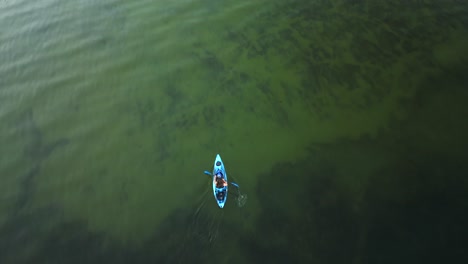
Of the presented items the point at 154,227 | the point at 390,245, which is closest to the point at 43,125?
the point at 154,227

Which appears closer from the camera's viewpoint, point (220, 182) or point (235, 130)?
point (220, 182)

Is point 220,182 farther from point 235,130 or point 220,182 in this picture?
point 235,130

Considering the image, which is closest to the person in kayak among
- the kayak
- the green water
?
the kayak

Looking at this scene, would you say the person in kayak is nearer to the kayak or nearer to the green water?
the kayak

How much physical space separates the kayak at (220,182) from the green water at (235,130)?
166mm

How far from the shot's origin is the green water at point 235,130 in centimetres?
595

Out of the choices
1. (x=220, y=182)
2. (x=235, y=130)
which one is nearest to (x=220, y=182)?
(x=220, y=182)

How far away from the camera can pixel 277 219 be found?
20.1ft

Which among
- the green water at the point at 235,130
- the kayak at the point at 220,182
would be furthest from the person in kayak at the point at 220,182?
the green water at the point at 235,130

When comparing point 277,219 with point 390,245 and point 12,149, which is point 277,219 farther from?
point 12,149

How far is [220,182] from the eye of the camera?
645 centimetres

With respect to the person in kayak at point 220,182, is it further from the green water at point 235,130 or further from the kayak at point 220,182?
the green water at point 235,130

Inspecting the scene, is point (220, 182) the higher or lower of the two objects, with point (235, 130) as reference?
lower

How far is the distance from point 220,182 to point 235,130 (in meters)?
1.39
